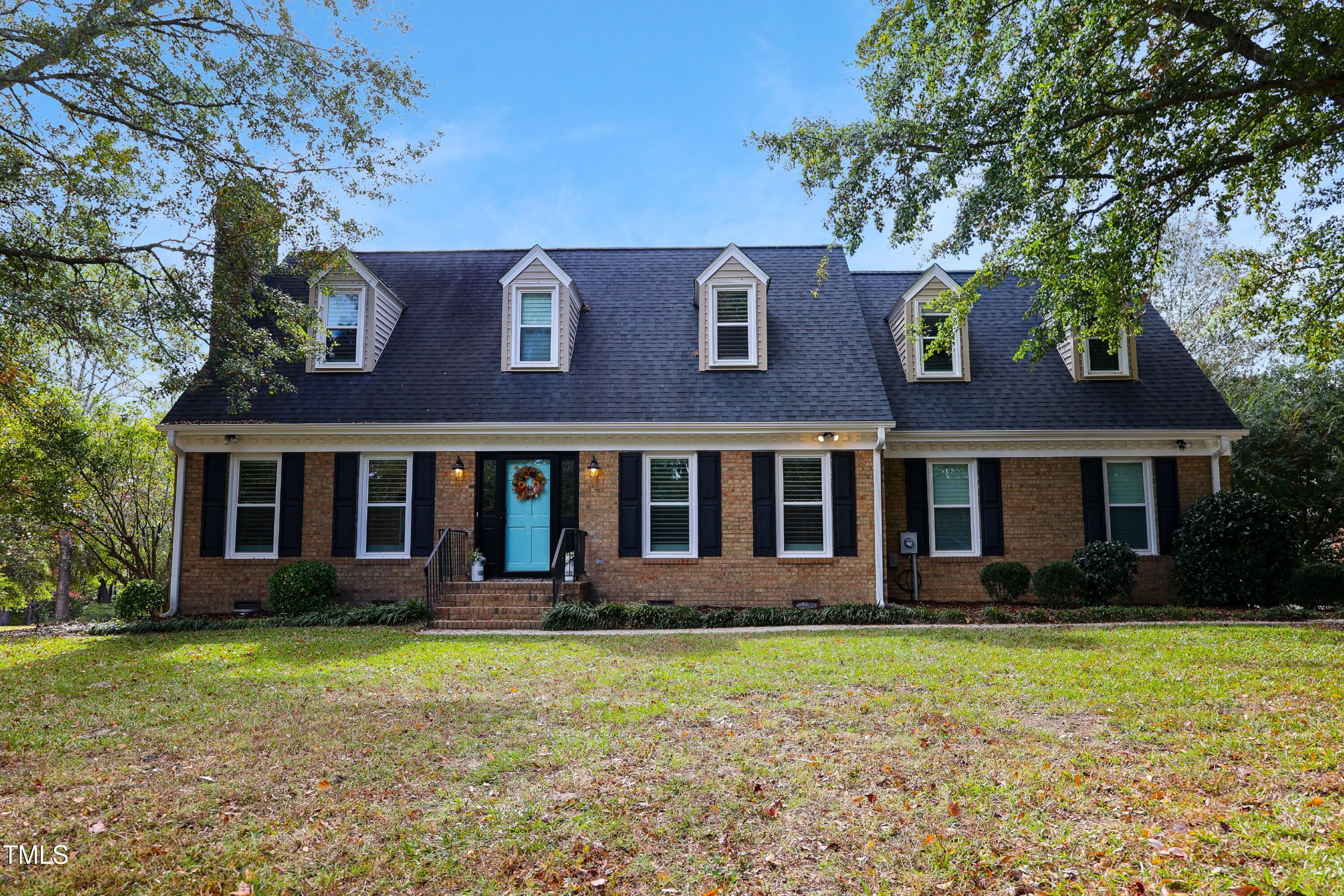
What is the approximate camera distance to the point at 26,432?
15445 millimetres

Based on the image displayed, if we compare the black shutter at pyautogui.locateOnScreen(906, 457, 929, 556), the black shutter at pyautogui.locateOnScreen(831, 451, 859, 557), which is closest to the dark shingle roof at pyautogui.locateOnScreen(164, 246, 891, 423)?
the black shutter at pyautogui.locateOnScreen(831, 451, 859, 557)

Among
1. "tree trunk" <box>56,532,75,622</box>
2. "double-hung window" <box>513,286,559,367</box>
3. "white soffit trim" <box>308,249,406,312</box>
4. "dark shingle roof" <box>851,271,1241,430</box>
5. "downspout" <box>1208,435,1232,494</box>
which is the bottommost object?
"tree trunk" <box>56,532,75,622</box>

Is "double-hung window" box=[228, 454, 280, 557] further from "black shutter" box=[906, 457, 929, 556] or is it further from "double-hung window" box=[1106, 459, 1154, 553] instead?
"double-hung window" box=[1106, 459, 1154, 553]

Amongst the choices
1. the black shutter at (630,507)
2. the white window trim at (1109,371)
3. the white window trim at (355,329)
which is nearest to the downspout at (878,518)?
the black shutter at (630,507)

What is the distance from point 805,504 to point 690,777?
905 centimetres

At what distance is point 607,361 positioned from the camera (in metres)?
14.5

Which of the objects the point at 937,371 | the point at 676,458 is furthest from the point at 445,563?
the point at 937,371

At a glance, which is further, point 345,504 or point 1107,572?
point 345,504

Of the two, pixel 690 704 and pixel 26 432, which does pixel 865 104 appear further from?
pixel 26 432

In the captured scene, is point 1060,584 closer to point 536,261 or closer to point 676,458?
point 676,458

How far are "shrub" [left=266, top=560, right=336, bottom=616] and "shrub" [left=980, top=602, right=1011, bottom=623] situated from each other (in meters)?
10.4

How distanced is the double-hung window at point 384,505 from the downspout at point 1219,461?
14155 millimetres

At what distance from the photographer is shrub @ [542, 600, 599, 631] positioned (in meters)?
11.4

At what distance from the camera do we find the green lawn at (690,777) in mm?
3498
